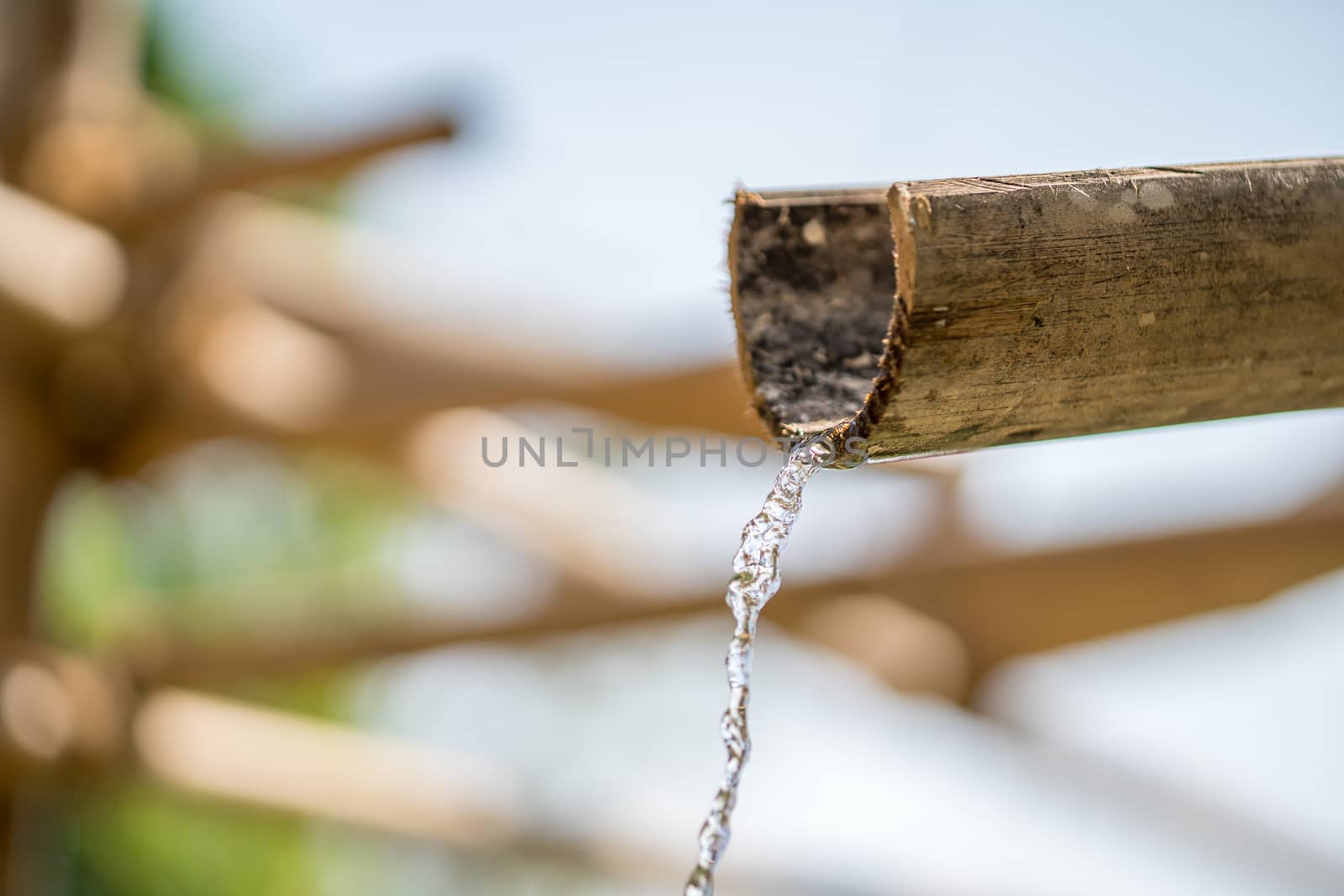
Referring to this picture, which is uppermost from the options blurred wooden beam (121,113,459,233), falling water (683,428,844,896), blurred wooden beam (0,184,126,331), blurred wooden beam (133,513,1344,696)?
blurred wooden beam (121,113,459,233)

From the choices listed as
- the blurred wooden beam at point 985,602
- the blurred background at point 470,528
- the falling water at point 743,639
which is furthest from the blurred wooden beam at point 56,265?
the falling water at point 743,639

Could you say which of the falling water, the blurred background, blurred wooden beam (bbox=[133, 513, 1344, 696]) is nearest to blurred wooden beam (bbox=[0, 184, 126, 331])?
the blurred background

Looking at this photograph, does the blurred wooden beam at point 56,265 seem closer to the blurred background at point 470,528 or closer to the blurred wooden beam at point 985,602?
the blurred background at point 470,528

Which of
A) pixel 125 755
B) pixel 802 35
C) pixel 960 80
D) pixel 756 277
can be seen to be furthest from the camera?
pixel 802 35

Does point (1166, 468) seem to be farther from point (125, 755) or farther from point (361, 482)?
point (361, 482)

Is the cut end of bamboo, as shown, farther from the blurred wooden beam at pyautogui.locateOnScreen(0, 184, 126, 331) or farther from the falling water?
the blurred wooden beam at pyautogui.locateOnScreen(0, 184, 126, 331)

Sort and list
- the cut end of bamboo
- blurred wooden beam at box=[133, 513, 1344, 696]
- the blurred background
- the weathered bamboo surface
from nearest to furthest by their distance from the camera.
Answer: the weathered bamboo surface → the cut end of bamboo → blurred wooden beam at box=[133, 513, 1344, 696] → the blurred background

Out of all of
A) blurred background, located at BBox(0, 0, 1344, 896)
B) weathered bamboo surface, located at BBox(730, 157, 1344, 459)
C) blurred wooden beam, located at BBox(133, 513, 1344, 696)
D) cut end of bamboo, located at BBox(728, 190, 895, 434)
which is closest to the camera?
weathered bamboo surface, located at BBox(730, 157, 1344, 459)

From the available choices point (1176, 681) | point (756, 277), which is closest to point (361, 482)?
point (1176, 681)
